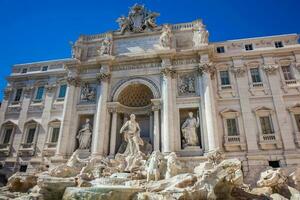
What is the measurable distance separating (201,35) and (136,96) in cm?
833

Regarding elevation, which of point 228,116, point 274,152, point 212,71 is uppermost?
point 212,71

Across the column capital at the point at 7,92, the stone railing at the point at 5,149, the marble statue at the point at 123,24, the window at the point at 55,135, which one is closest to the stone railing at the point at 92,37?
the marble statue at the point at 123,24

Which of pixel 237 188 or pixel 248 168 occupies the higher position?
pixel 248 168

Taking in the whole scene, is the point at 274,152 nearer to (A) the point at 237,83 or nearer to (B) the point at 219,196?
(A) the point at 237,83

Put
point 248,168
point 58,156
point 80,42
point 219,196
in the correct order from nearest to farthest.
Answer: point 219,196 < point 248,168 < point 58,156 < point 80,42

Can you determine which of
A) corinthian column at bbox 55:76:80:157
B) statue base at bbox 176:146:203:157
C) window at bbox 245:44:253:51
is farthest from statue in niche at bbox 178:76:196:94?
corinthian column at bbox 55:76:80:157

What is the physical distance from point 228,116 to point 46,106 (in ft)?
58.8

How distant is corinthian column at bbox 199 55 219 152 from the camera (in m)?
17.9

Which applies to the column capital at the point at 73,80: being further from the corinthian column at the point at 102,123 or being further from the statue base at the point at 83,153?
the statue base at the point at 83,153

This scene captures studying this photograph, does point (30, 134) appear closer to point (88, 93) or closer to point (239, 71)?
point (88, 93)

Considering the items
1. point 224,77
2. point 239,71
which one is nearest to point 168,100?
point 224,77

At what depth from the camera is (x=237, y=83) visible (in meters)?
21.3

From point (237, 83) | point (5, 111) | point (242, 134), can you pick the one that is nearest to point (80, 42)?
point (5, 111)

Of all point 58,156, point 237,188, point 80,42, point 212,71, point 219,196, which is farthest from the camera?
point 80,42
